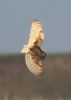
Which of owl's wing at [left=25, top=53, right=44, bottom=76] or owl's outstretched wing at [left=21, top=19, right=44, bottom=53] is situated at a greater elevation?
owl's outstretched wing at [left=21, top=19, right=44, bottom=53]

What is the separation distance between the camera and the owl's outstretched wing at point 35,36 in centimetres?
70

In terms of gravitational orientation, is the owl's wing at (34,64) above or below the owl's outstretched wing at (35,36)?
below

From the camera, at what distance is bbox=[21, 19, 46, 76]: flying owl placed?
0.70m

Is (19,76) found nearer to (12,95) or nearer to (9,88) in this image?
(9,88)

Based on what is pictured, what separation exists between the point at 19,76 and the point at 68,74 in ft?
1.56

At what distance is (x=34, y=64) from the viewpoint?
2.32 feet

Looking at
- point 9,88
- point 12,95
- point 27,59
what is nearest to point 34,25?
point 27,59

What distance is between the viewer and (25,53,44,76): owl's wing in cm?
70

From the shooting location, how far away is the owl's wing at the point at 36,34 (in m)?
0.70

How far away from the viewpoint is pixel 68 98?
4.71 meters

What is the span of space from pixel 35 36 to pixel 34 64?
38mm

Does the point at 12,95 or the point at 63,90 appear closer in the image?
the point at 12,95

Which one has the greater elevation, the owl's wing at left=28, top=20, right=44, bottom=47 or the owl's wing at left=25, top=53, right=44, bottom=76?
the owl's wing at left=28, top=20, right=44, bottom=47

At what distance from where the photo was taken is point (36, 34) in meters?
0.70
